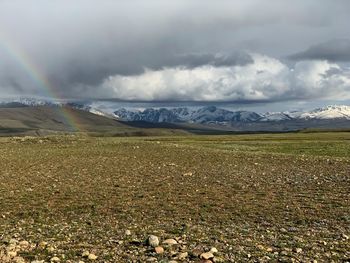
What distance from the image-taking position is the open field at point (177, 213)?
1273cm

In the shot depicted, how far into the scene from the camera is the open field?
41.8 feet

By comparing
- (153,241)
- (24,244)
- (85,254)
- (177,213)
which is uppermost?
(153,241)

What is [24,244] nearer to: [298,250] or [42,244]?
[42,244]

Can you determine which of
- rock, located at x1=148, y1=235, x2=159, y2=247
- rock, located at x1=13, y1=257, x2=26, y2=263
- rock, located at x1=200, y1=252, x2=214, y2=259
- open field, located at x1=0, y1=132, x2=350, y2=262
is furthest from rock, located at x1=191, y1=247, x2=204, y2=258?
rock, located at x1=13, y1=257, x2=26, y2=263

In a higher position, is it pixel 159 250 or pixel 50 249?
pixel 159 250

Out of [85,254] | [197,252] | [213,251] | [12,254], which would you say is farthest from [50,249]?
[213,251]

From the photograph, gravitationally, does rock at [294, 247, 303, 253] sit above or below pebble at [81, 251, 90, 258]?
above

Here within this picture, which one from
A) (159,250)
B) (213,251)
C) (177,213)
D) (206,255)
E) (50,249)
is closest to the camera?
(206,255)

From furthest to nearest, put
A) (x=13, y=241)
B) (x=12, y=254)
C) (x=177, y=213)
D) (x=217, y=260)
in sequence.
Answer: (x=177, y=213) < (x=13, y=241) < (x=12, y=254) < (x=217, y=260)

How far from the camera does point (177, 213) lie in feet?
60.2

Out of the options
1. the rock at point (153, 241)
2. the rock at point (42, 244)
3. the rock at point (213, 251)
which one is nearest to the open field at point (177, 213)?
the rock at point (42, 244)

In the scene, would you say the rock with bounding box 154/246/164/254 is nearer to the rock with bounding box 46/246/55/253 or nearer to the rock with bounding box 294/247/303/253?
the rock with bounding box 46/246/55/253

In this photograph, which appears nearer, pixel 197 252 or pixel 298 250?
pixel 197 252

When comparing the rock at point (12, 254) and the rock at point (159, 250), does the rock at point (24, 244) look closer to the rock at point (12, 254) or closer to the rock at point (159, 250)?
the rock at point (12, 254)
